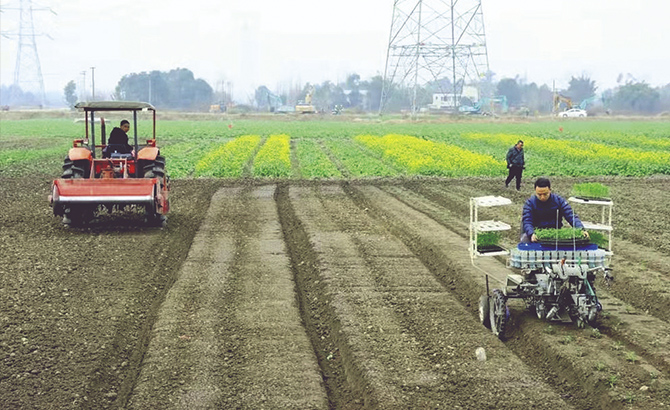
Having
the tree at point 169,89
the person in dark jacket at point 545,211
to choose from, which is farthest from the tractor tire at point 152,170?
the tree at point 169,89

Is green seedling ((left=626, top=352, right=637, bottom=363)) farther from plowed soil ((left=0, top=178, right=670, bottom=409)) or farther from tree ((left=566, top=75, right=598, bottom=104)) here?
tree ((left=566, top=75, right=598, bottom=104))

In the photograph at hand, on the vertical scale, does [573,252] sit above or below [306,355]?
above

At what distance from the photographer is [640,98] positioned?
14138 centimetres

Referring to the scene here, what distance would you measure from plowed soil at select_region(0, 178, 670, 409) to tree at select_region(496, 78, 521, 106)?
15634 cm

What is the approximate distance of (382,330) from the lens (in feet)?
33.0

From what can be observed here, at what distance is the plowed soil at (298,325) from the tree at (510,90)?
15634cm

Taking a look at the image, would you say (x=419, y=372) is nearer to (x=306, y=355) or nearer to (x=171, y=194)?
(x=306, y=355)

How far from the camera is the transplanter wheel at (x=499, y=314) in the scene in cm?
988

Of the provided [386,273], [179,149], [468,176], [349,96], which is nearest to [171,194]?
[468,176]

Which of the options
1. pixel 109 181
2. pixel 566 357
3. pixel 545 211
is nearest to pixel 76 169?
pixel 109 181

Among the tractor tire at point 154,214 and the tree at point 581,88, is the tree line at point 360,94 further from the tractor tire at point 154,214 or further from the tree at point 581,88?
the tractor tire at point 154,214

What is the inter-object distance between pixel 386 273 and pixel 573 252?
380cm

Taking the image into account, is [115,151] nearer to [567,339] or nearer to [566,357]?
[567,339]

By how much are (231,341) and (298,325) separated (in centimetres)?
100
